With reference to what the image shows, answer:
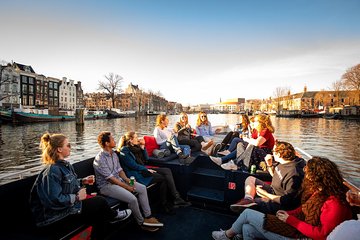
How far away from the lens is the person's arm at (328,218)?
1.83m

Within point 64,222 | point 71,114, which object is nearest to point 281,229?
point 64,222

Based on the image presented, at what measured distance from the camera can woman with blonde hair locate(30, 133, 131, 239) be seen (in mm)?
2258

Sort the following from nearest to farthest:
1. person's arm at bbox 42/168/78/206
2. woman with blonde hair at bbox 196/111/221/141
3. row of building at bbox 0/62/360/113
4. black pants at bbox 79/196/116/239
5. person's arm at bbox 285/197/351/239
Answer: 1. person's arm at bbox 285/197/351/239
2. person's arm at bbox 42/168/78/206
3. black pants at bbox 79/196/116/239
4. woman with blonde hair at bbox 196/111/221/141
5. row of building at bbox 0/62/360/113

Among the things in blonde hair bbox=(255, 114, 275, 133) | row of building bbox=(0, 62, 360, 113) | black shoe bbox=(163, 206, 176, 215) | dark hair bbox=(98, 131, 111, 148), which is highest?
row of building bbox=(0, 62, 360, 113)

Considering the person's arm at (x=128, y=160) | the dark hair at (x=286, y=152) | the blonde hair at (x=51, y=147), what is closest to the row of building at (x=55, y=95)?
the person's arm at (x=128, y=160)

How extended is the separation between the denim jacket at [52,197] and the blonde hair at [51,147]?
3.8 inches

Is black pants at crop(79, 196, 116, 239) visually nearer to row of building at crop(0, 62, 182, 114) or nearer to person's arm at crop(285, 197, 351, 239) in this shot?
person's arm at crop(285, 197, 351, 239)

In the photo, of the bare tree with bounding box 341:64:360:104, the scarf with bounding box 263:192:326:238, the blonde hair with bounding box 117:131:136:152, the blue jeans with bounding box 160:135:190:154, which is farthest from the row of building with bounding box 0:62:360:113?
the scarf with bounding box 263:192:326:238

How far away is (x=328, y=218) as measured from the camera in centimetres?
186

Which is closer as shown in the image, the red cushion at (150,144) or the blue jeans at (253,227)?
the blue jeans at (253,227)

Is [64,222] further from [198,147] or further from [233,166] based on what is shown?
[198,147]

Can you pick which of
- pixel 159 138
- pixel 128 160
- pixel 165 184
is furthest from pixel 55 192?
pixel 159 138

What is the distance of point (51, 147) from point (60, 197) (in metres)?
0.64

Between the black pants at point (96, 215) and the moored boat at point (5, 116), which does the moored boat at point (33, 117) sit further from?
the black pants at point (96, 215)
